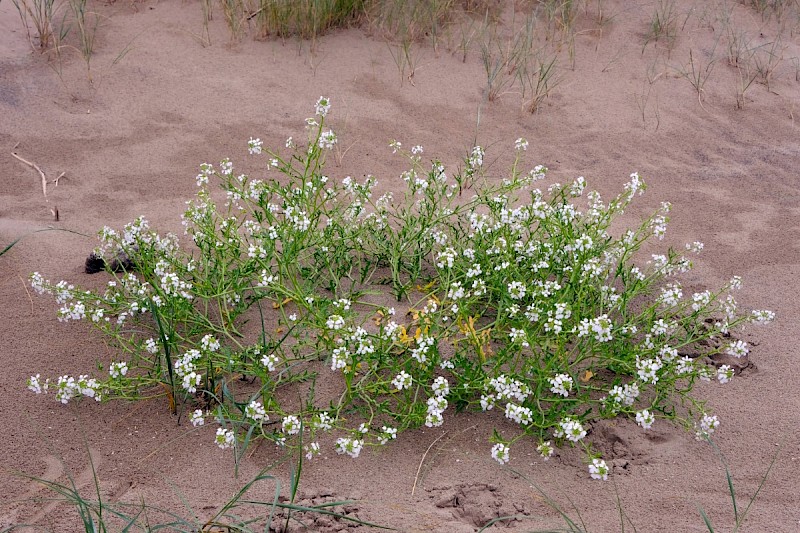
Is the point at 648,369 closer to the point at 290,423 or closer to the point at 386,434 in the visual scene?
the point at 386,434

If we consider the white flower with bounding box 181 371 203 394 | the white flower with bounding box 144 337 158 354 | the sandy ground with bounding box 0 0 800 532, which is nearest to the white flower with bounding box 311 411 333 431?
the sandy ground with bounding box 0 0 800 532

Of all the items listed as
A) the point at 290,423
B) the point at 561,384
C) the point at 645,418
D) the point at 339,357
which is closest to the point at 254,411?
the point at 290,423

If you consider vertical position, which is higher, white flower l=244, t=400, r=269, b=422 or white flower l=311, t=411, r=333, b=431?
white flower l=244, t=400, r=269, b=422

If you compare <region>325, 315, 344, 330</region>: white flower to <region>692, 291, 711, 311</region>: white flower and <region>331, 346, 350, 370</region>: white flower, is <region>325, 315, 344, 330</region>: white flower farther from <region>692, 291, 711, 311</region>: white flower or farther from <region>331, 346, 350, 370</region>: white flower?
<region>692, 291, 711, 311</region>: white flower

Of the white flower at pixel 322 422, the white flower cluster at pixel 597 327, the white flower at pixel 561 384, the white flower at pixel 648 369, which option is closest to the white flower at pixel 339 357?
the white flower at pixel 322 422

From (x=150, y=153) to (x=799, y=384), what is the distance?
11.9 ft

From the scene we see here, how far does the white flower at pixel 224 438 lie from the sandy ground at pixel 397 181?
0.15m

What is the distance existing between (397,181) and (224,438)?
2435 millimetres

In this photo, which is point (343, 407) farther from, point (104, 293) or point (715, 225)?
point (715, 225)

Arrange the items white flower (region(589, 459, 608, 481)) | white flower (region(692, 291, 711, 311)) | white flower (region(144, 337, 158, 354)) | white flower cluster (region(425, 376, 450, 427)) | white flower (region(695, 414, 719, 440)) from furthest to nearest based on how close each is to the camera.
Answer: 1. white flower (region(692, 291, 711, 311))
2. white flower (region(144, 337, 158, 354))
3. white flower (region(695, 414, 719, 440))
4. white flower cluster (region(425, 376, 450, 427))
5. white flower (region(589, 459, 608, 481))

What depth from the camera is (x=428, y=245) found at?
382cm

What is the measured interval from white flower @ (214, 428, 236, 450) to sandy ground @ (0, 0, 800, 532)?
15 centimetres

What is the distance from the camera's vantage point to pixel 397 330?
313 cm

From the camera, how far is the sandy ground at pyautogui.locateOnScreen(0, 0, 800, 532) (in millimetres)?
2865
